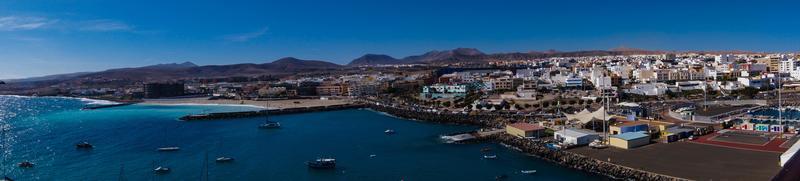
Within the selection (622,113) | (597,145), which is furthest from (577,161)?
(622,113)

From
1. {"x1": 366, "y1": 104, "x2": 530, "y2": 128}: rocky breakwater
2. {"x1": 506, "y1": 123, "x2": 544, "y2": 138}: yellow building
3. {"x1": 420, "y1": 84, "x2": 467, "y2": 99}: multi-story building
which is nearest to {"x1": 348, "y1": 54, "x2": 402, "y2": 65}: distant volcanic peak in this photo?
{"x1": 420, "y1": 84, "x2": 467, "y2": 99}: multi-story building

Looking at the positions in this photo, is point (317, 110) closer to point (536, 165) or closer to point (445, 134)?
point (445, 134)

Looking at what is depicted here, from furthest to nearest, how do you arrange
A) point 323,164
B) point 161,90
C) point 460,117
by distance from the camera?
point 161,90
point 460,117
point 323,164

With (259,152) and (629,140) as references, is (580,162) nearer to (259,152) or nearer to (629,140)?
(629,140)

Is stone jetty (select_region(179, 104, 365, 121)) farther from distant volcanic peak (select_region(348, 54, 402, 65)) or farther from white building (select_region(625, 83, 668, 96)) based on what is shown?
distant volcanic peak (select_region(348, 54, 402, 65))

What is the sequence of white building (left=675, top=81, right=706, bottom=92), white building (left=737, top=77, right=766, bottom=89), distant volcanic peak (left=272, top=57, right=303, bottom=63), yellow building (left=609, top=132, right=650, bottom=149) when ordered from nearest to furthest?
yellow building (left=609, top=132, right=650, bottom=149), white building (left=675, top=81, right=706, bottom=92), white building (left=737, top=77, right=766, bottom=89), distant volcanic peak (left=272, top=57, right=303, bottom=63)

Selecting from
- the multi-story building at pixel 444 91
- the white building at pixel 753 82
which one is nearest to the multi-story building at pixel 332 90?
the multi-story building at pixel 444 91
